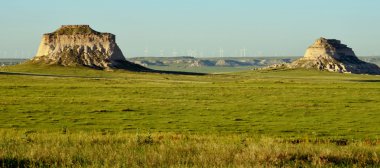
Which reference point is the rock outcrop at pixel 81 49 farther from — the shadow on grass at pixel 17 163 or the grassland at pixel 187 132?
the shadow on grass at pixel 17 163

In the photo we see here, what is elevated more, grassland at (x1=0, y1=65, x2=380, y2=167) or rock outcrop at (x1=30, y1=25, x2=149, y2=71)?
rock outcrop at (x1=30, y1=25, x2=149, y2=71)

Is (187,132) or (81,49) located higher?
(81,49)

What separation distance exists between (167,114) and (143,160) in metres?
31.6

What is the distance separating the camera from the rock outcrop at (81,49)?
181 metres

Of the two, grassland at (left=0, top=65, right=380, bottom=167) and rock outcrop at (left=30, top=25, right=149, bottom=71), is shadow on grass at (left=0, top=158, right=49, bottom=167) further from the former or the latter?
rock outcrop at (left=30, top=25, right=149, bottom=71)

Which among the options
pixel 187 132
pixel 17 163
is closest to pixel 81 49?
pixel 187 132

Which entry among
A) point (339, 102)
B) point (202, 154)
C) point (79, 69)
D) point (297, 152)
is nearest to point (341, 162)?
point (297, 152)

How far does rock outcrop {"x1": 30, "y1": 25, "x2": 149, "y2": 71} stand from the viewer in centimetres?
18138

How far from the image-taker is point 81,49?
18800 cm

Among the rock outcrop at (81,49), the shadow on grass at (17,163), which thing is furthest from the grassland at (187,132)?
the rock outcrop at (81,49)

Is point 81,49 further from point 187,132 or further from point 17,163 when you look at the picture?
point 17,163

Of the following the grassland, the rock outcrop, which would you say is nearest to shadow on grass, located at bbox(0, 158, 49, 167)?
the grassland

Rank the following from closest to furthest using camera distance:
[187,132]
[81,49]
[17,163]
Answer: [17,163] → [187,132] → [81,49]

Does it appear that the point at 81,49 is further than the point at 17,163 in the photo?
Yes
